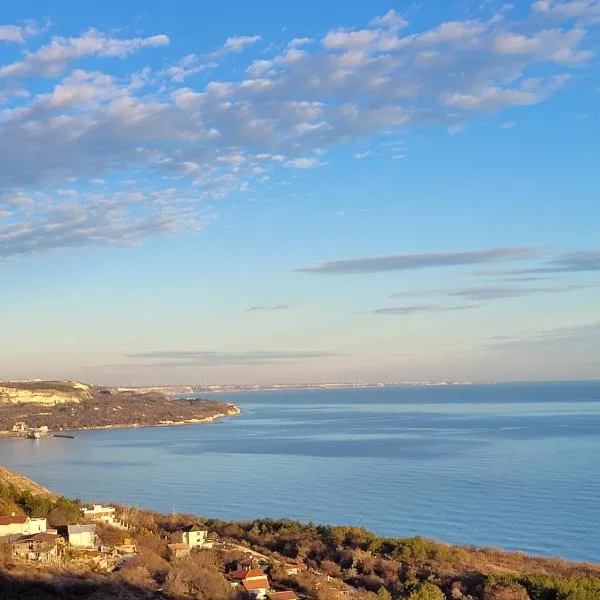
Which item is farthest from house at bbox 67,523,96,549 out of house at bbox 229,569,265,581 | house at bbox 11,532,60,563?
house at bbox 229,569,265,581

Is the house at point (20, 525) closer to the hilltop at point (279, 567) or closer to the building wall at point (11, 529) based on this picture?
the building wall at point (11, 529)

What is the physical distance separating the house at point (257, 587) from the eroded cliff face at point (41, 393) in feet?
373

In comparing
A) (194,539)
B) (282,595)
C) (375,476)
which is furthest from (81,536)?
(375,476)

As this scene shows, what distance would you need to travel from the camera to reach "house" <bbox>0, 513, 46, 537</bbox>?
57.8ft

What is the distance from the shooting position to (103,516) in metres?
21.7

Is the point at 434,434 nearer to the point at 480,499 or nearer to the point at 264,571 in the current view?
the point at 480,499

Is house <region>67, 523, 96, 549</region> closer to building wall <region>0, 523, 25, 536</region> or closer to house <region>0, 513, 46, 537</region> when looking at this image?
house <region>0, 513, 46, 537</region>

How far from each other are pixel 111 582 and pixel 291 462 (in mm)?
46165

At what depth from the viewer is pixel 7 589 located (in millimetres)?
12125

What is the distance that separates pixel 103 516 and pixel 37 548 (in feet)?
19.4

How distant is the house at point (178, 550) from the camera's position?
17641 millimetres

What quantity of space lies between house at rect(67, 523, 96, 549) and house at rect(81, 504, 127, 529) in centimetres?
272

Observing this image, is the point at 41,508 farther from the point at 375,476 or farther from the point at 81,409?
the point at 81,409

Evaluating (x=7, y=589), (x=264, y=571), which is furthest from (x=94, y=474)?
(x=7, y=589)
